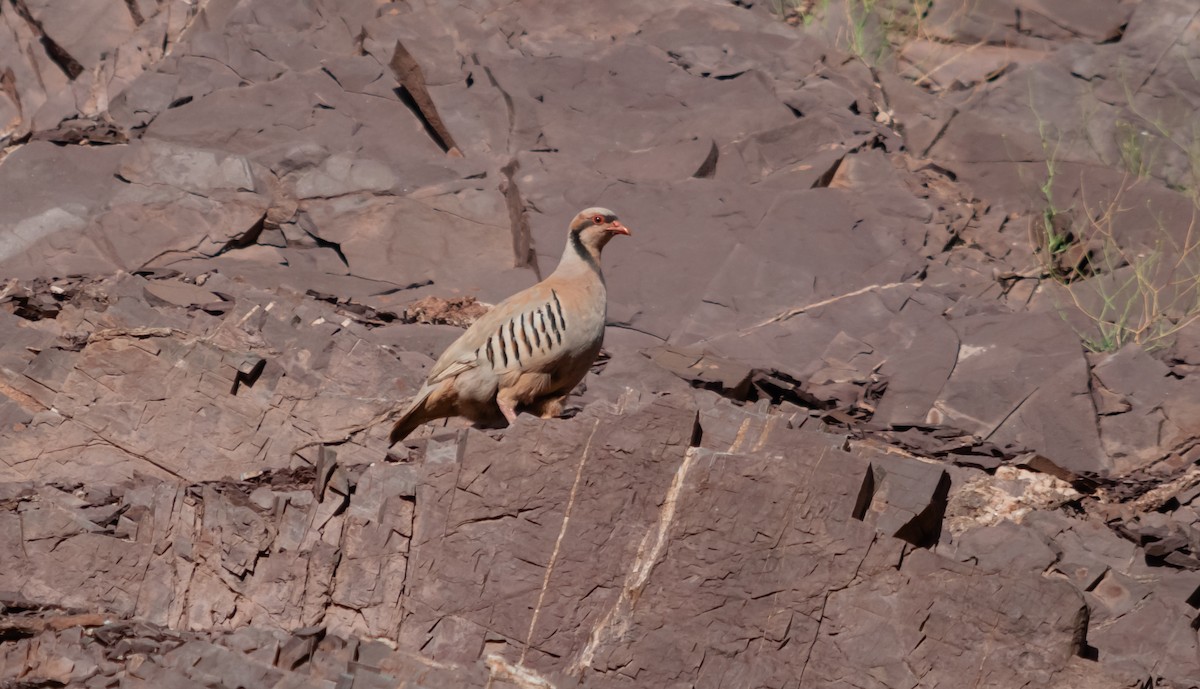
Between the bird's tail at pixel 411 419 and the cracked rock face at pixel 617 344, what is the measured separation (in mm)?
252

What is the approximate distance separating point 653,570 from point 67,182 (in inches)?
296

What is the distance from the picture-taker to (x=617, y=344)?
10.5 m

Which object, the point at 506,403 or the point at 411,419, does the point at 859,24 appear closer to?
the point at 506,403

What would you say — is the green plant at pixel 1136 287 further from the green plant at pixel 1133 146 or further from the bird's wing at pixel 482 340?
the bird's wing at pixel 482 340

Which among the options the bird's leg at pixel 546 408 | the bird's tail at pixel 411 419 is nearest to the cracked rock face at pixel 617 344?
the bird's tail at pixel 411 419

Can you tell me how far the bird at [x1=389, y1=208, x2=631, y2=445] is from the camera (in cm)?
796

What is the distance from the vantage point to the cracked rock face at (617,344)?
6258 millimetres

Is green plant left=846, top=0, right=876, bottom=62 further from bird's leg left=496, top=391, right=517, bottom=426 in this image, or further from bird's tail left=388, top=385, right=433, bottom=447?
bird's tail left=388, top=385, right=433, bottom=447

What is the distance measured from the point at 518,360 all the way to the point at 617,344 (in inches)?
104

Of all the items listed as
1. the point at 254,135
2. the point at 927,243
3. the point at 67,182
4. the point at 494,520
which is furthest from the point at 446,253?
the point at 494,520

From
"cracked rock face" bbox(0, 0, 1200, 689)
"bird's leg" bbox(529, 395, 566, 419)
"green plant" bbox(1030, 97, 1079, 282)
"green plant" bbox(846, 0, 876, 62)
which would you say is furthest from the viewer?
"green plant" bbox(846, 0, 876, 62)

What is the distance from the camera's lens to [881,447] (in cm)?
902

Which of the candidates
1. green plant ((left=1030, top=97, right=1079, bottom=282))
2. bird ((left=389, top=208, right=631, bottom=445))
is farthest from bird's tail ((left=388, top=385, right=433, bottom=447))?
green plant ((left=1030, top=97, right=1079, bottom=282))

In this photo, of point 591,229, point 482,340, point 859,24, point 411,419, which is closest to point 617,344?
point 591,229
